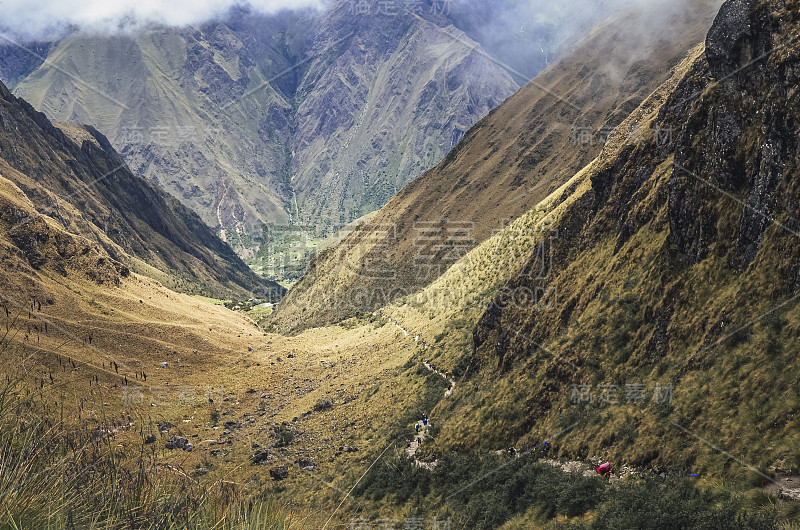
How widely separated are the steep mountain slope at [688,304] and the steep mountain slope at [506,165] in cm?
5921

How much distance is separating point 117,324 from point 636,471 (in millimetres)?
54896

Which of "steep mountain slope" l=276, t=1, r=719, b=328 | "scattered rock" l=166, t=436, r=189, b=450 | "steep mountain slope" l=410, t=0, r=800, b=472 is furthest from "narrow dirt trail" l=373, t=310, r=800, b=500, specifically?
"steep mountain slope" l=276, t=1, r=719, b=328

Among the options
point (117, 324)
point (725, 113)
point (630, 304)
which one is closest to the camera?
point (725, 113)

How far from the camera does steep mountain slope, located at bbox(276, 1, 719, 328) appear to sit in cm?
9662

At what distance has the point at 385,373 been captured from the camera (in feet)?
178

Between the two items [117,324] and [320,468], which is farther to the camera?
[117,324]

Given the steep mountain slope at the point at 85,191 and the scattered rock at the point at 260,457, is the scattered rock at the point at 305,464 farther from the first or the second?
the steep mountain slope at the point at 85,191

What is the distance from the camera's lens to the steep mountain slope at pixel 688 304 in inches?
671

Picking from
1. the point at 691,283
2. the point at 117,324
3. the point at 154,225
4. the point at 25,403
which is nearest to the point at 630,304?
the point at 691,283

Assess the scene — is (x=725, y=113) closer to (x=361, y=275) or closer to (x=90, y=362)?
(x=90, y=362)

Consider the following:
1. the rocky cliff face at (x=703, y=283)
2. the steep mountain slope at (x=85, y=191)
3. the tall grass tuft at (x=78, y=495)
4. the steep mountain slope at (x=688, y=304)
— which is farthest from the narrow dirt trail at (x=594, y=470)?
the steep mountain slope at (x=85, y=191)

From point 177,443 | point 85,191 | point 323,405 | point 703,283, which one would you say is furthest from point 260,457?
point 85,191

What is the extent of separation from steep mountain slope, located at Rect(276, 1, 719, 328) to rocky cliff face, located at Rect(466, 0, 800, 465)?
60313mm

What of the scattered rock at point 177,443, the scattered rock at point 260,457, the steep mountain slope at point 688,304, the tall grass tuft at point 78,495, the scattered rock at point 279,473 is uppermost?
the steep mountain slope at point 688,304
